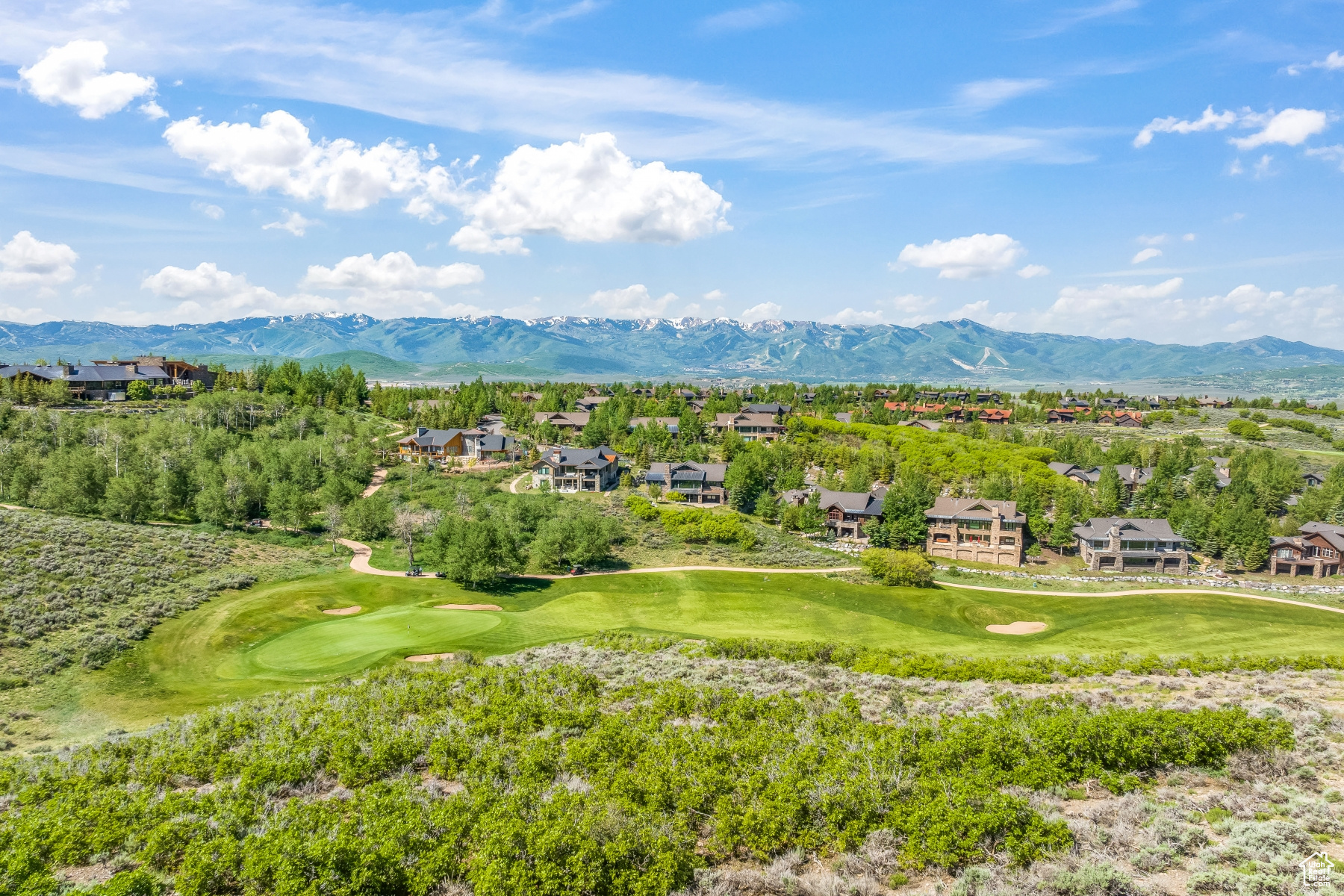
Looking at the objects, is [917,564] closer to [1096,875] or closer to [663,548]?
[663,548]

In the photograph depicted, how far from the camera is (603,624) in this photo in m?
43.3

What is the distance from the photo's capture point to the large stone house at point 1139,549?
6912cm

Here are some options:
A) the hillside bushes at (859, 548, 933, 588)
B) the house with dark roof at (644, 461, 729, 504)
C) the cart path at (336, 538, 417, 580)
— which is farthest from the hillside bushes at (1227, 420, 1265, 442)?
the cart path at (336, 538, 417, 580)

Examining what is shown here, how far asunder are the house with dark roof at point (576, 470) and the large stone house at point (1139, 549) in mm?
56625

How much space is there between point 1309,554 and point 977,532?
1300 inches

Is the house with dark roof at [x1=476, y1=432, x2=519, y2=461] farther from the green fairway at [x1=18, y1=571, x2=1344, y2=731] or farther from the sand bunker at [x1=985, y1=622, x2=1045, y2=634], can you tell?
the sand bunker at [x1=985, y1=622, x2=1045, y2=634]

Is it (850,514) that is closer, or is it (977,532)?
(977,532)

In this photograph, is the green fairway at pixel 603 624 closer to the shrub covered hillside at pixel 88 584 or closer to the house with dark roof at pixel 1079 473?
the shrub covered hillside at pixel 88 584

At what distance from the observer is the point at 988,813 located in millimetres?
14438

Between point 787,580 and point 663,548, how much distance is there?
47.2 feet

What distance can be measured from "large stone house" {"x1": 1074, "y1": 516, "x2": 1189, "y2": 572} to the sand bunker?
28.9m

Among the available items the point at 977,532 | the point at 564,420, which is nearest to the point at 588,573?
the point at 977,532

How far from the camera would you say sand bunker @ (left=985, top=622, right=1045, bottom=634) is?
150 feet

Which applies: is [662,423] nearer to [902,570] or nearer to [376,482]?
[376,482]
